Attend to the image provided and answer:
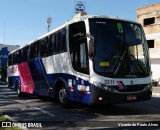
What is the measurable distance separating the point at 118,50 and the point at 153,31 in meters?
33.3

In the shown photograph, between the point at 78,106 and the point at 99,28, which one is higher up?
the point at 99,28

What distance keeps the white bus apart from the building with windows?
29.6 meters

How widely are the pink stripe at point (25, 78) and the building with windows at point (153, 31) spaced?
23.7 metres

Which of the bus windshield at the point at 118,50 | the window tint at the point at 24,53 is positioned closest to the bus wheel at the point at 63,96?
the bus windshield at the point at 118,50

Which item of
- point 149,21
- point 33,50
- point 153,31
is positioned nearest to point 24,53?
point 33,50

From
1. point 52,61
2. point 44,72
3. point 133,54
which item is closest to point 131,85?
point 133,54

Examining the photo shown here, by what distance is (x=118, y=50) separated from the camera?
11.1m

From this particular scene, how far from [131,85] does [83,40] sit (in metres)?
2.28

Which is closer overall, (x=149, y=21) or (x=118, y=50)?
(x=118, y=50)

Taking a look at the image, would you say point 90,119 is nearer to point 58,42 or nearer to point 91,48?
point 91,48

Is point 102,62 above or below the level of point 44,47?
below

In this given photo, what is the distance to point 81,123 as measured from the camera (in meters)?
9.91

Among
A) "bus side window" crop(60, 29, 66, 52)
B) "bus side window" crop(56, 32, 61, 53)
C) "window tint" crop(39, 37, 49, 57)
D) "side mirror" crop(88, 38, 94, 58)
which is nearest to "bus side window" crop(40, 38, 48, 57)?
"window tint" crop(39, 37, 49, 57)

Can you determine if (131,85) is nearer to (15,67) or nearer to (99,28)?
(99,28)
